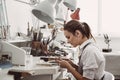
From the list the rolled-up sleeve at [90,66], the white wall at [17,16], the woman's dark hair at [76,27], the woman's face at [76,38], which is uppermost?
the white wall at [17,16]

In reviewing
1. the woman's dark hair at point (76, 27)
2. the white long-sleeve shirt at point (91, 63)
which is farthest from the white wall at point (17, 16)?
the white long-sleeve shirt at point (91, 63)

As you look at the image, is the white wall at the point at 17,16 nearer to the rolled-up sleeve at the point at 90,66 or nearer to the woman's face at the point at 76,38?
the woman's face at the point at 76,38

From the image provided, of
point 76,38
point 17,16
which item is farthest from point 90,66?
point 17,16

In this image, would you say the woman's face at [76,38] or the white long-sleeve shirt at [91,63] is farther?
the woman's face at [76,38]

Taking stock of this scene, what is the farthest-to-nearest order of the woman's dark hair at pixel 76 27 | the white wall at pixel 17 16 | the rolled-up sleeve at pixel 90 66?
the white wall at pixel 17 16 → the woman's dark hair at pixel 76 27 → the rolled-up sleeve at pixel 90 66

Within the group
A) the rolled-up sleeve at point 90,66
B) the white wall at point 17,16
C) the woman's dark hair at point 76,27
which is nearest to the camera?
the rolled-up sleeve at point 90,66

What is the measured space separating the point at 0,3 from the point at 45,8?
0.62 m

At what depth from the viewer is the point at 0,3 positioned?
2182 millimetres

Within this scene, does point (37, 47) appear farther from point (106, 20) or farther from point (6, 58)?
point (106, 20)

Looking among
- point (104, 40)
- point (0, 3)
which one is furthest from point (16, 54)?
point (104, 40)

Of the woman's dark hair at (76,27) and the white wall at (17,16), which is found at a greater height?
the white wall at (17,16)

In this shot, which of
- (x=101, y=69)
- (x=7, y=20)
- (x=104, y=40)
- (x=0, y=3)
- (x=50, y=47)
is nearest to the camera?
(x=101, y=69)

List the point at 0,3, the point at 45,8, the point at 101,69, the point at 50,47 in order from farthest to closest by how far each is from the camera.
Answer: the point at 50,47 < the point at 0,3 < the point at 101,69 < the point at 45,8

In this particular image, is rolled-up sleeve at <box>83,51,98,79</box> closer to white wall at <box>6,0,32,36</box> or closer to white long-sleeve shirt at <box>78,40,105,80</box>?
white long-sleeve shirt at <box>78,40,105,80</box>
